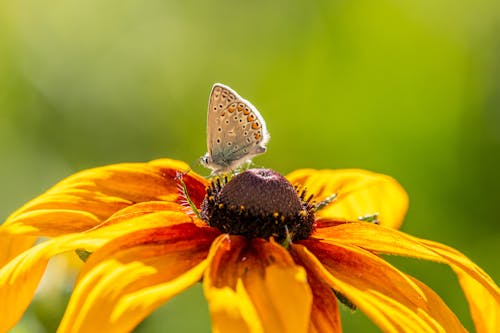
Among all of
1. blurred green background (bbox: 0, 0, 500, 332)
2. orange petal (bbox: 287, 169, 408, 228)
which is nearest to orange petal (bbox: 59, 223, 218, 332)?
orange petal (bbox: 287, 169, 408, 228)

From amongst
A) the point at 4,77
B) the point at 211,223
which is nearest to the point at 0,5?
the point at 4,77

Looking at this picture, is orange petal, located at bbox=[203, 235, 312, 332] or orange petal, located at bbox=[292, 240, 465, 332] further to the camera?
orange petal, located at bbox=[292, 240, 465, 332]

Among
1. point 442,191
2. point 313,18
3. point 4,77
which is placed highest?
point 313,18

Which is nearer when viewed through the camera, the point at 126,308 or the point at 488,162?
the point at 126,308

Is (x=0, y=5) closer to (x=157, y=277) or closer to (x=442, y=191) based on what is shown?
(x=442, y=191)

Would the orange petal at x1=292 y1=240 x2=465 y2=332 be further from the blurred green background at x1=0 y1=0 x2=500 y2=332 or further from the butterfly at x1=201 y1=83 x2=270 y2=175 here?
the blurred green background at x1=0 y1=0 x2=500 y2=332
